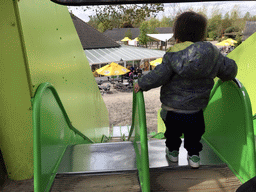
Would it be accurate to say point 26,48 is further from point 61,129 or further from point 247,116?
point 247,116

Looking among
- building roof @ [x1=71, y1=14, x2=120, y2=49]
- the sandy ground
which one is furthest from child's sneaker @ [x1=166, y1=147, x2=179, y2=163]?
building roof @ [x1=71, y1=14, x2=120, y2=49]

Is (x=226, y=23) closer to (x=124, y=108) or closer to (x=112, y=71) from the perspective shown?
(x=112, y=71)

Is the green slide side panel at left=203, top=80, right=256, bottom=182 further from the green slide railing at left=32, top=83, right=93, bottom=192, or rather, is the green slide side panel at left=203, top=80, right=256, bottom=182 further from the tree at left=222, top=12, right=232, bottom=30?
the tree at left=222, top=12, right=232, bottom=30

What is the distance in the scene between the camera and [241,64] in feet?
12.4

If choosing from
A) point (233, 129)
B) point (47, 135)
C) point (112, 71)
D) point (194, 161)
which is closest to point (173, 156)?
point (194, 161)

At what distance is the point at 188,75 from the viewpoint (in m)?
1.61

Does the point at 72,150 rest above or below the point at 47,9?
below

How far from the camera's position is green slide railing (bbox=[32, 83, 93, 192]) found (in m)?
1.41

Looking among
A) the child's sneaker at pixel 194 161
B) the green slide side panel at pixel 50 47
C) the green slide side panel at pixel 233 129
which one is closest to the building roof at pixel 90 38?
the green slide side panel at pixel 50 47

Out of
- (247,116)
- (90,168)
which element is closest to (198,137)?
(247,116)

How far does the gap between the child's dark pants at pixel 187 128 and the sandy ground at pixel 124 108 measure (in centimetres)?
932

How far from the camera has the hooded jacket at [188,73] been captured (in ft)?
5.09

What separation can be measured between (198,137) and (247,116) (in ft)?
1.49

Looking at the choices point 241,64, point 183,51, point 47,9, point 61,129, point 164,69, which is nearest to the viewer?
point 183,51
